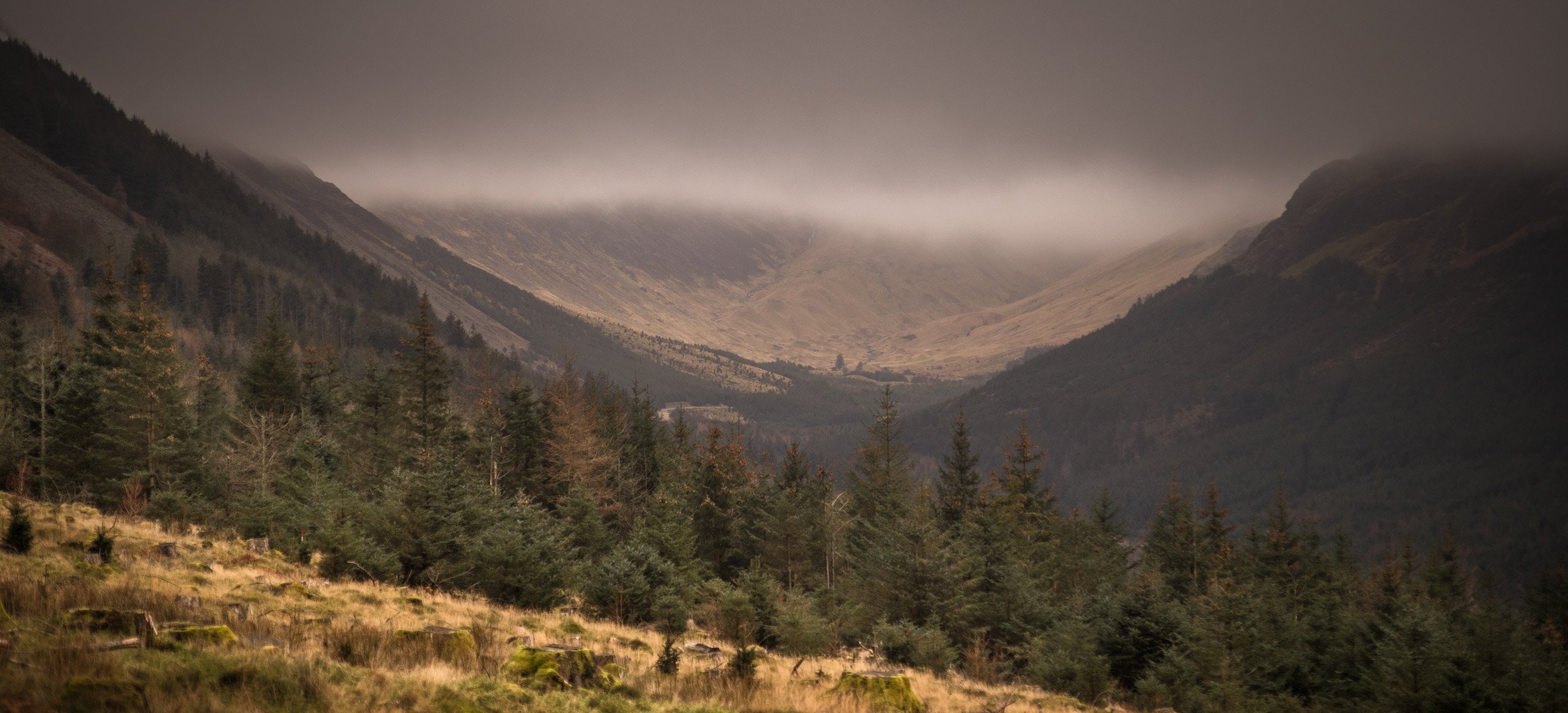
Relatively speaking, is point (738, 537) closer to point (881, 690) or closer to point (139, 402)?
point (139, 402)

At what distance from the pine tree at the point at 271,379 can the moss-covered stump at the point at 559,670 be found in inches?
1767

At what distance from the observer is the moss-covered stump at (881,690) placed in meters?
14.2

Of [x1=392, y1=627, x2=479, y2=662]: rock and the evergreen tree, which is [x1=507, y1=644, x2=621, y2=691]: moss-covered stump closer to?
[x1=392, y1=627, x2=479, y2=662]: rock

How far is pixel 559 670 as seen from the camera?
37.3 feet

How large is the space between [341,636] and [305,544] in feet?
56.6

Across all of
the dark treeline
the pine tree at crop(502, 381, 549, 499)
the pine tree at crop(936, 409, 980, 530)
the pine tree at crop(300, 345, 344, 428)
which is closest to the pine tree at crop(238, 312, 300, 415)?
the dark treeline

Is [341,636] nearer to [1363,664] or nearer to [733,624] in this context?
[733,624]

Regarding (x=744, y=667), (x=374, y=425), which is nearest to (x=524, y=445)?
(x=374, y=425)

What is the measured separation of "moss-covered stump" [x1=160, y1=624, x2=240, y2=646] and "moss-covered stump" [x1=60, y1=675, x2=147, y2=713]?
2.09 m

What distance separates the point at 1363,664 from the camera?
30219mm

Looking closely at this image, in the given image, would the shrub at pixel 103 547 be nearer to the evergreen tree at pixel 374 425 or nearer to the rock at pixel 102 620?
the rock at pixel 102 620

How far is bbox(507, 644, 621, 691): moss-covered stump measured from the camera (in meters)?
11.1

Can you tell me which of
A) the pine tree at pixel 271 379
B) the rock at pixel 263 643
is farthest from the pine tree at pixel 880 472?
the rock at pixel 263 643

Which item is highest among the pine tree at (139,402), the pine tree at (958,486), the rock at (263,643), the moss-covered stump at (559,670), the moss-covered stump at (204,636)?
the pine tree at (139,402)
